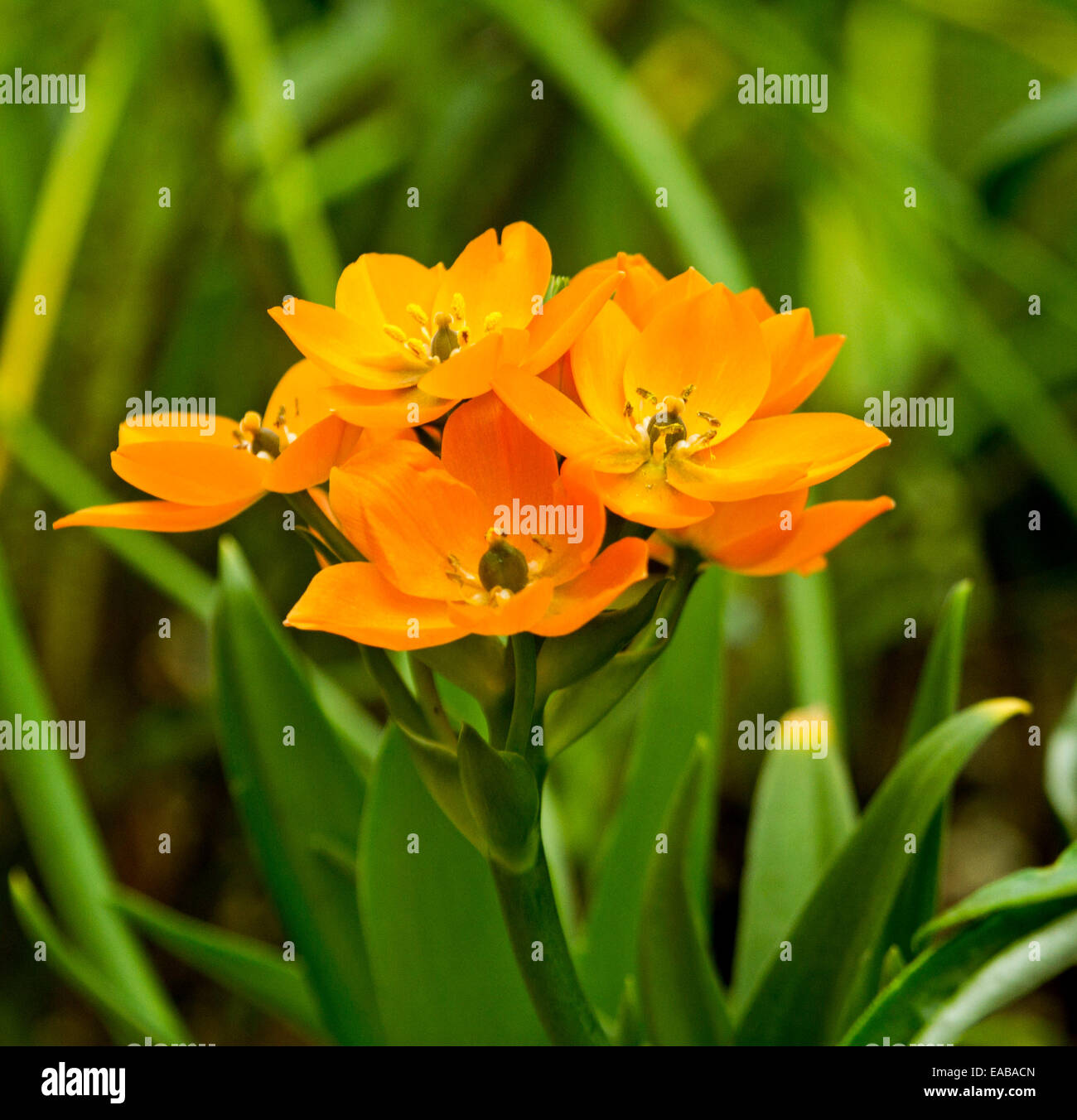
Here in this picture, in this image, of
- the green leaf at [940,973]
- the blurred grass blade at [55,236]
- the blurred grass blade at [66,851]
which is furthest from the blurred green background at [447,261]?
the green leaf at [940,973]

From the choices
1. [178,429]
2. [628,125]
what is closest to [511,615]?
[178,429]

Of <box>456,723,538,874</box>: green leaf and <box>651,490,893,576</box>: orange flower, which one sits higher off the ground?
<box>651,490,893,576</box>: orange flower

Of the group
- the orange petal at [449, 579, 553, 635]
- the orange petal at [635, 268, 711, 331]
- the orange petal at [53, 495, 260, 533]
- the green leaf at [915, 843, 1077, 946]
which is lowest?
the green leaf at [915, 843, 1077, 946]

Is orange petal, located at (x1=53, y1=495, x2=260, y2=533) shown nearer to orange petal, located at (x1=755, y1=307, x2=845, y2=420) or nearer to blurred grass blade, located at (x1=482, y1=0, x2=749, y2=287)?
orange petal, located at (x1=755, y1=307, x2=845, y2=420)

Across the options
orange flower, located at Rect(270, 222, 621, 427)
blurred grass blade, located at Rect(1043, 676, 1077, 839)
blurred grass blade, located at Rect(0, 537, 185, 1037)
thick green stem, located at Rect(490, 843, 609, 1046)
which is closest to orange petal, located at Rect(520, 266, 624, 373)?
orange flower, located at Rect(270, 222, 621, 427)

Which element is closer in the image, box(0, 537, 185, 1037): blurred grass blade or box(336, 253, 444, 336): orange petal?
box(336, 253, 444, 336): orange petal

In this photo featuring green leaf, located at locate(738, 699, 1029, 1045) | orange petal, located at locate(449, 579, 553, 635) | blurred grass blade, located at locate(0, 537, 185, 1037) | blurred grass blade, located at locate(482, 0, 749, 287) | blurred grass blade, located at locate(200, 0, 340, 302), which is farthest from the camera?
blurred grass blade, located at locate(200, 0, 340, 302)

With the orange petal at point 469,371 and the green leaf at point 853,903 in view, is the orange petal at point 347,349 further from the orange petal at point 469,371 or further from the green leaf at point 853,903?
the green leaf at point 853,903

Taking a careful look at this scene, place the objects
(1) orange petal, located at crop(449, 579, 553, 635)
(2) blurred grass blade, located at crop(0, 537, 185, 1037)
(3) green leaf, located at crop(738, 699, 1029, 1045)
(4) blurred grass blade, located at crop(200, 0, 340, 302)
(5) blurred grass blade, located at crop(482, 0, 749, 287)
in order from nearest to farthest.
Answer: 1. (1) orange petal, located at crop(449, 579, 553, 635)
2. (3) green leaf, located at crop(738, 699, 1029, 1045)
3. (2) blurred grass blade, located at crop(0, 537, 185, 1037)
4. (5) blurred grass blade, located at crop(482, 0, 749, 287)
5. (4) blurred grass blade, located at crop(200, 0, 340, 302)
